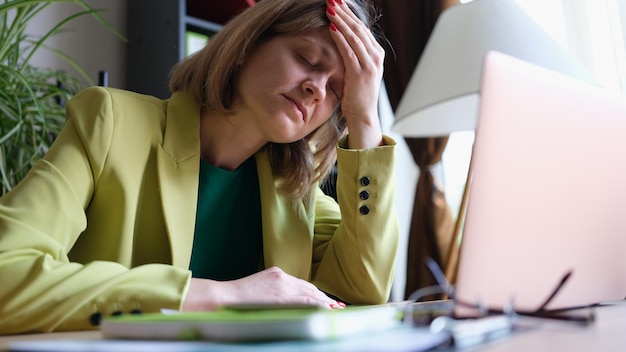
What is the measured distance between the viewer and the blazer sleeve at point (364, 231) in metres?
1.32

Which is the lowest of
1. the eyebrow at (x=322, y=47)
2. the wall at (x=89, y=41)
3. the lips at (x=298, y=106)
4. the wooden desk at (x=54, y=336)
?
the wooden desk at (x=54, y=336)

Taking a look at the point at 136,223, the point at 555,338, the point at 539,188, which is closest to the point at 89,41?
the point at 136,223

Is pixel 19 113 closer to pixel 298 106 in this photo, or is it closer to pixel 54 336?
pixel 298 106

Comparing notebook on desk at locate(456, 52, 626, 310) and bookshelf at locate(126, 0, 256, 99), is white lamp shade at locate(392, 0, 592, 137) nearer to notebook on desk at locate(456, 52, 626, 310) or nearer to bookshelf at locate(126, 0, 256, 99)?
notebook on desk at locate(456, 52, 626, 310)

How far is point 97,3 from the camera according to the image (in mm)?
2631

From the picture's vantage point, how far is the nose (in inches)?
50.8

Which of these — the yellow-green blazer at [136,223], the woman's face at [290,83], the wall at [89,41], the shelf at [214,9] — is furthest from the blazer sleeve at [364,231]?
the wall at [89,41]

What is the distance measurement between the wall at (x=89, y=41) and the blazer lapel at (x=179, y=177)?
1.36 m

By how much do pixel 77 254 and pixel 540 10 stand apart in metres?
1.79

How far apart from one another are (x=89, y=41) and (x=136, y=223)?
1.67 m

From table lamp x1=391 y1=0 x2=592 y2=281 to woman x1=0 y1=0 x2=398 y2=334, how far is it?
0.29 metres

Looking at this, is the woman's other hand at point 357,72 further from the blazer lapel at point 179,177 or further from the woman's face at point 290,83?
the blazer lapel at point 179,177

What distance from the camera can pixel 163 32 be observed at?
8.18 ft

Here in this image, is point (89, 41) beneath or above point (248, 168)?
above
